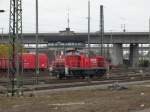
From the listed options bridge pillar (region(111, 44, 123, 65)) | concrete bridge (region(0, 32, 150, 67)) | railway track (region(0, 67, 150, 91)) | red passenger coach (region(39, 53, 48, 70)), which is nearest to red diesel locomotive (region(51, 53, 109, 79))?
railway track (region(0, 67, 150, 91))

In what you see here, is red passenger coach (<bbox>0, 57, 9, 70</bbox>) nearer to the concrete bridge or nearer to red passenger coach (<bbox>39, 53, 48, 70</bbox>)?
red passenger coach (<bbox>39, 53, 48, 70</bbox>)

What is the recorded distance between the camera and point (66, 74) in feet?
189

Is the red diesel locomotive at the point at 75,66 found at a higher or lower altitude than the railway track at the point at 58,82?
higher

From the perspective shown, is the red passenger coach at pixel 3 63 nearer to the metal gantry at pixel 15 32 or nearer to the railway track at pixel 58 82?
the railway track at pixel 58 82

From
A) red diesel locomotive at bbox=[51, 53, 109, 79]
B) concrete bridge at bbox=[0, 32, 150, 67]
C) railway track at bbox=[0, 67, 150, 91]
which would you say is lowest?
railway track at bbox=[0, 67, 150, 91]

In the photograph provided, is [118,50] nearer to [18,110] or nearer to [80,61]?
[80,61]

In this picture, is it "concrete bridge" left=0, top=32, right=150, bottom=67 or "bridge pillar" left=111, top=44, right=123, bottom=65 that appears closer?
"concrete bridge" left=0, top=32, right=150, bottom=67

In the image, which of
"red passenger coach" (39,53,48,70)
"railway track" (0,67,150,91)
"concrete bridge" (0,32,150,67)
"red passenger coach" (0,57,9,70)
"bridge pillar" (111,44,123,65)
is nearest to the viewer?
"railway track" (0,67,150,91)

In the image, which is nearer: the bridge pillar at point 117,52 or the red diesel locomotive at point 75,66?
the red diesel locomotive at point 75,66

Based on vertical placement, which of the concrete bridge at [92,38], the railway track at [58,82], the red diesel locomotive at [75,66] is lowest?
the railway track at [58,82]

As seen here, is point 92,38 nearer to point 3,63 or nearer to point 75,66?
point 3,63

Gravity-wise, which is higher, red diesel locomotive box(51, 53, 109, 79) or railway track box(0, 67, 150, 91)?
red diesel locomotive box(51, 53, 109, 79)

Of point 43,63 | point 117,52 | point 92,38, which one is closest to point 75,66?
point 43,63

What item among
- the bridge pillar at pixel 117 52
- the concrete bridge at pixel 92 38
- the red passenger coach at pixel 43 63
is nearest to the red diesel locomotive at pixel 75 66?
the red passenger coach at pixel 43 63
